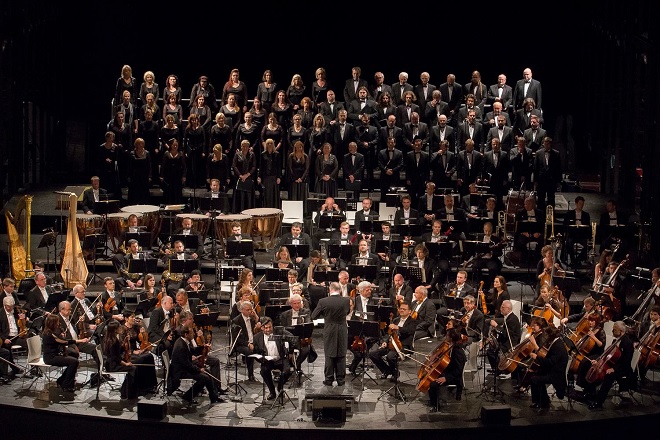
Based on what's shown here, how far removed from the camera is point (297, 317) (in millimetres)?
13523

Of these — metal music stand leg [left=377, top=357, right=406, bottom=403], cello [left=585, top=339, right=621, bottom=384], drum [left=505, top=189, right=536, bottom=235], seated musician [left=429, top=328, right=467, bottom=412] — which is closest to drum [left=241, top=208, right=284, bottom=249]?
drum [left=505, top=189, right=536, bottom=235]

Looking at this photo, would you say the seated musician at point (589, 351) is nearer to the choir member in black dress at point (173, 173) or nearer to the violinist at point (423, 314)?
the violinist at point (423, 314)

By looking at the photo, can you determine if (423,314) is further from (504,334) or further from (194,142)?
(194,142)

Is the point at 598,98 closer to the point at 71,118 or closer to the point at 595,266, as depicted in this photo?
the point at 595,266

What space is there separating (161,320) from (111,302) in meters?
0.73

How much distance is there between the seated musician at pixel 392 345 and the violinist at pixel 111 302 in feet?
10.2

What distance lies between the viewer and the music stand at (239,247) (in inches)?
613

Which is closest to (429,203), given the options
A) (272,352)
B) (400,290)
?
(400,290)

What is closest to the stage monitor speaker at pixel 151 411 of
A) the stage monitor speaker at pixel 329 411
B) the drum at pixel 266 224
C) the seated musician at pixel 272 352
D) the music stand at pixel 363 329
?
the seated musician at pixel 272 352

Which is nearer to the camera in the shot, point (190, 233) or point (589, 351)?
point (589, 351)

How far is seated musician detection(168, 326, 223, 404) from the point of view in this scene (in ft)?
41.5

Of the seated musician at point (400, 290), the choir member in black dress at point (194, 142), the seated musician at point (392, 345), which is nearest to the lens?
the seated musician at point (392, 345)

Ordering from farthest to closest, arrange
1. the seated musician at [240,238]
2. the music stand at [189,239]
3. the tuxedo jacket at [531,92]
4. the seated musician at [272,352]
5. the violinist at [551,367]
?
the tuxedo jacket at [531,92], the seated musician at [240,238], the music stand at [189,239], the seated musician at [272,352], the violinist at [551,367]

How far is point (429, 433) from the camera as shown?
39.4 feet
